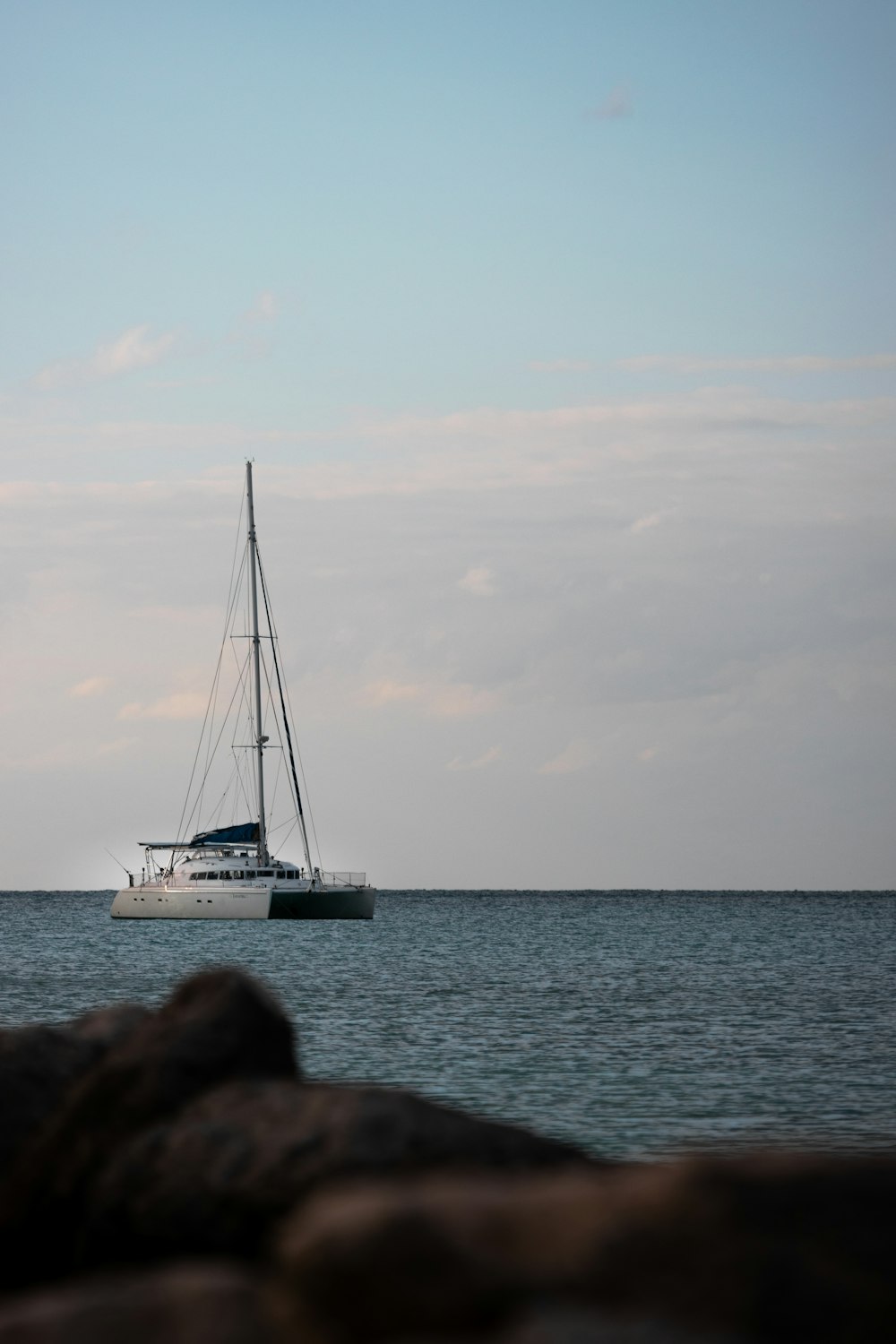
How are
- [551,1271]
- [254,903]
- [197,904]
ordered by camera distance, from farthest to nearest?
[197,904]
[254,903]
[551,1271]

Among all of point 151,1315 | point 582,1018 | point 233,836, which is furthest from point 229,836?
point 151,1315

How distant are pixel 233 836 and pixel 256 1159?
257 ft

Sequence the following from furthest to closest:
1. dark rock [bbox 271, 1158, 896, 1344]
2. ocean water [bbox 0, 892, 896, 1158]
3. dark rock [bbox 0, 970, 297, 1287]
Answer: ocean water [bbox 0, 892, 896, 1158], dark rock [bbox 0, 970, 297, 1287], dark rock [bbox 271, 1158, 896, 1344]

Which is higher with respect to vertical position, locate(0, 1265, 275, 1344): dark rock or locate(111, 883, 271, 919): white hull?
locate(111, 883, 271, 919): white hull

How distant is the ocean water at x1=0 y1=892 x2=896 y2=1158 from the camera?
824 inches

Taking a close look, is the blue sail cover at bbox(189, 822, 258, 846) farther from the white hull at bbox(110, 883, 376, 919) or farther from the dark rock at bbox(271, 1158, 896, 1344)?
the dark rock at bbox(271, 1158, 896, 1344)

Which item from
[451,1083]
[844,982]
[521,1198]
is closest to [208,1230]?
[521,1198]

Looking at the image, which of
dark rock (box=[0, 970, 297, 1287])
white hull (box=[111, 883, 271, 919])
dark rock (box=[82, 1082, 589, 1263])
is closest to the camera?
dark rock (box=[82, 1082, 589, 1263])

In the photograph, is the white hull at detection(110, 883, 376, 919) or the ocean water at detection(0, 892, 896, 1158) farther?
the white hull at detection(110, 883, 376, 919)

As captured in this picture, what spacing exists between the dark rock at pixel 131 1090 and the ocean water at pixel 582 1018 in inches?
366

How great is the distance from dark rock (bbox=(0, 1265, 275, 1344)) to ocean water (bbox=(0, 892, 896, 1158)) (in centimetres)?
1290

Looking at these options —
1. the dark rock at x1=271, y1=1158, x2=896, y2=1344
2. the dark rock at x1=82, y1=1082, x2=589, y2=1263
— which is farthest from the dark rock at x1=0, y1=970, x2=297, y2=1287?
the dark rock at x1=271, y1=1158, x2=896, y2=1344

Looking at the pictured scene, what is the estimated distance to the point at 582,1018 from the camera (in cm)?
3528

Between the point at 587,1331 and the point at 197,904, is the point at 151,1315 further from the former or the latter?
the point at 197,904
